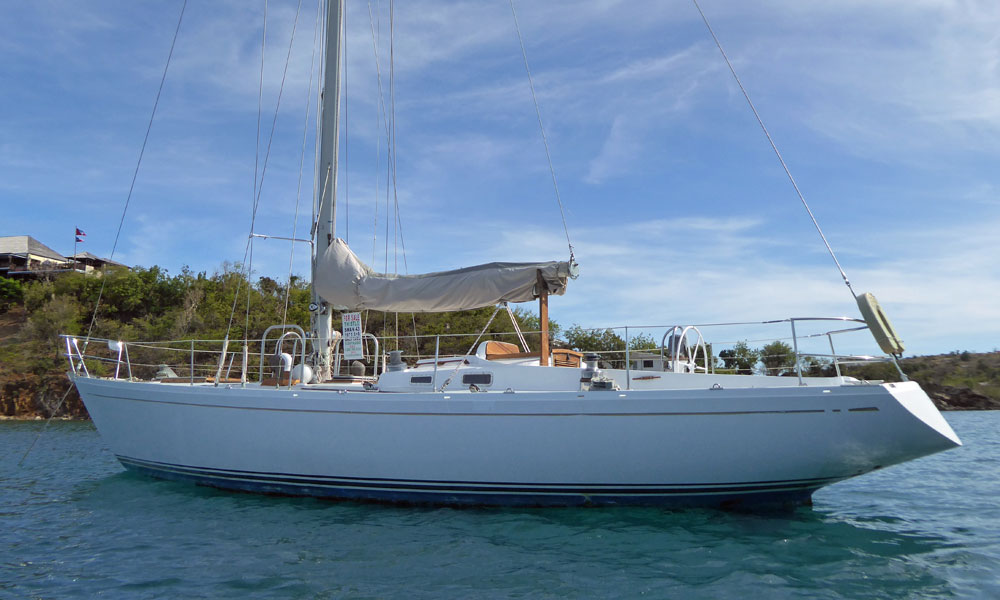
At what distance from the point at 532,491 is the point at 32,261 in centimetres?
4919

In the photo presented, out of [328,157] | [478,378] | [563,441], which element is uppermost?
[328,157]

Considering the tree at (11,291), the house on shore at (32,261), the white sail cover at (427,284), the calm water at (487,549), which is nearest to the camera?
the calm water at (487,549)

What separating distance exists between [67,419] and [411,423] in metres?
23.7

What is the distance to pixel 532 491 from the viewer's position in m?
6.54

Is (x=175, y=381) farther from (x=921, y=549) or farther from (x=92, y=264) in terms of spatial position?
(x=92, y=264)

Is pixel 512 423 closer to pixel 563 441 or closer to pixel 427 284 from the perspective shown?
pixel 563 441

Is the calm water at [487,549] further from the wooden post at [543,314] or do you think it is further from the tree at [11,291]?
the tree at [11,291]

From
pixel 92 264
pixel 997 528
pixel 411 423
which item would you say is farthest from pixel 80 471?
pixel 92 264

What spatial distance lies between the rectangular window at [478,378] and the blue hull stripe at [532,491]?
1148mm

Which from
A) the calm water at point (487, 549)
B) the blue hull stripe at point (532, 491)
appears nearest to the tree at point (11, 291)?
the calm water at point (487, 549)

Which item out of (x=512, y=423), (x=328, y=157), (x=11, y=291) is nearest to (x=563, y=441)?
(x=512, y=423)

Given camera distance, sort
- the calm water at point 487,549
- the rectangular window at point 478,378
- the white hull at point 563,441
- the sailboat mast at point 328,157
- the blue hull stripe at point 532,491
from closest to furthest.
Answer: the calm water at point 487,549 < the white hull at point 563,441 < the blue hull stripe at point 532,491 < the rectangular window at point 478,378 < the sailboat mast at point 328,157

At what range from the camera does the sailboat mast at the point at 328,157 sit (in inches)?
347

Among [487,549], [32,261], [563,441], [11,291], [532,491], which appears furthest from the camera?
[32,261]
